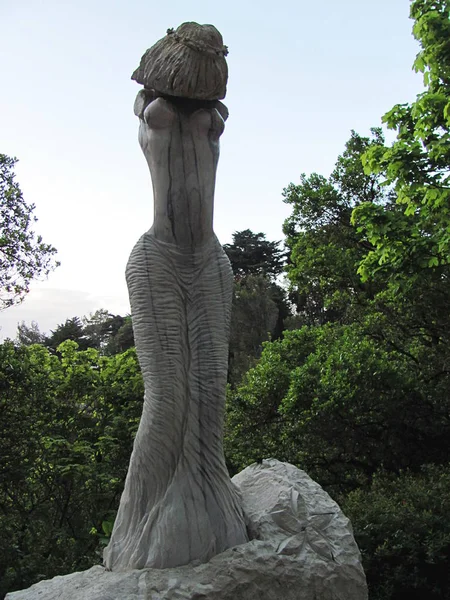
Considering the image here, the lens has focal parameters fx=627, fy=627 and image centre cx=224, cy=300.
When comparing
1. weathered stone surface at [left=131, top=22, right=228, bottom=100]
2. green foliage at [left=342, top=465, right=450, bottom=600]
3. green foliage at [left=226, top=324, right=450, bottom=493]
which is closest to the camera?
weathered stone surface at [left=131, top=22, right=228, bottom=100]

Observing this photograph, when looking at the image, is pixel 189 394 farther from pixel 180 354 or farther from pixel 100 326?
pixel 100 326

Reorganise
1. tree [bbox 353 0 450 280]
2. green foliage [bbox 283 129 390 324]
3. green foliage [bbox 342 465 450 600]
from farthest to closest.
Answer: green foliage [bbox 283 129 390 324] → tree [bbox 353 0 450 280] → green foliage [bbox 342 465 450 600]

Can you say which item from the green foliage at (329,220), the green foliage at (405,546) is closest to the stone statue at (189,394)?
the green foliage at (405,546)

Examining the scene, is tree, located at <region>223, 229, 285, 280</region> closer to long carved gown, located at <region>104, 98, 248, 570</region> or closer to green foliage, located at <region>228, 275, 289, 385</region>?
green foliage, located at <region>228, 275, 289, 385</region>

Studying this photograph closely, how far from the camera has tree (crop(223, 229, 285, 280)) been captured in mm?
31016

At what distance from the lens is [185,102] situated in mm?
3635

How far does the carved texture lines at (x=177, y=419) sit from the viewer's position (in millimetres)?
3352

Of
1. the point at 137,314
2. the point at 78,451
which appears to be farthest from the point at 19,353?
the point at 137,314

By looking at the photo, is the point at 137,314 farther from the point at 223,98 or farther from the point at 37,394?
the point at 37,394

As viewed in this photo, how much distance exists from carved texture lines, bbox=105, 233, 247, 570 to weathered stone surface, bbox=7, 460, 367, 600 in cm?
14

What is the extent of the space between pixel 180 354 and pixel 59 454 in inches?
251

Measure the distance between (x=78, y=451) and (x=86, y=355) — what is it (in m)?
2.67

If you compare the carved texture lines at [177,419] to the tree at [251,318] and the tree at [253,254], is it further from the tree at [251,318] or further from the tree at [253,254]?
the tree at [253,254]

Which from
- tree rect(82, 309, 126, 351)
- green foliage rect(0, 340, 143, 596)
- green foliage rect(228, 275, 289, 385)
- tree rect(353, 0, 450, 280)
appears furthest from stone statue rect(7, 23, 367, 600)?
tree rect(82, 309, 126, 351)
